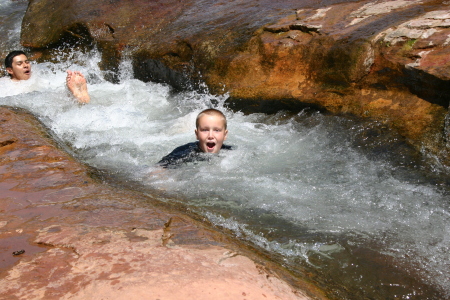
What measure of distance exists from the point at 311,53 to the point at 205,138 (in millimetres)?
1702

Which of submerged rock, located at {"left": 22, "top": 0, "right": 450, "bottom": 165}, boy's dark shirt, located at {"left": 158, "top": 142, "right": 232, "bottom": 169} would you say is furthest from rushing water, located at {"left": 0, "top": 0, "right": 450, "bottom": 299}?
submerged rock, located at {"left": 22, "top": 0, "right": 450, "bottom": 165}

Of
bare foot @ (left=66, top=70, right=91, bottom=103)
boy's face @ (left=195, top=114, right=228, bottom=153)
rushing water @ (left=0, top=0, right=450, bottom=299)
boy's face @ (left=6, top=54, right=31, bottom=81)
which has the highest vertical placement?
boy's face @ (left=6, top=54, right=31, bottom=81)

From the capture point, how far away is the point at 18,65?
732 cm

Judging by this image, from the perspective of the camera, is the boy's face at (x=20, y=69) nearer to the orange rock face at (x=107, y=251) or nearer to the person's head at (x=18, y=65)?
the person's head at (x=18, y=65)

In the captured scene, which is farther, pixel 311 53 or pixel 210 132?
pixel 311 53

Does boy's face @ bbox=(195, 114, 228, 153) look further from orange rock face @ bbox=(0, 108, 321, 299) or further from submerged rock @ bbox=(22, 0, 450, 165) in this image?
orange rock face @ bbox=(0, 108, 321, 299)

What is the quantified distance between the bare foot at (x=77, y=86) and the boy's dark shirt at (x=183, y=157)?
2.59m

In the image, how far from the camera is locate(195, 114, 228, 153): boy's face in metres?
4.32

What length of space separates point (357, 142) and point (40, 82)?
5.74m

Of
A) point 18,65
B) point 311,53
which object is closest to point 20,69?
point 18,65

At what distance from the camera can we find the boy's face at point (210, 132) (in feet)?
14.2

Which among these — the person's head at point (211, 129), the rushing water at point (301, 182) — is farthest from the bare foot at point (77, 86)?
the person's head at point (211, 129)

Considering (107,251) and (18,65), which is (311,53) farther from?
(18,65)

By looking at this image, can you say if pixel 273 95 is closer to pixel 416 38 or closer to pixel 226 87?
pixel 226 87
